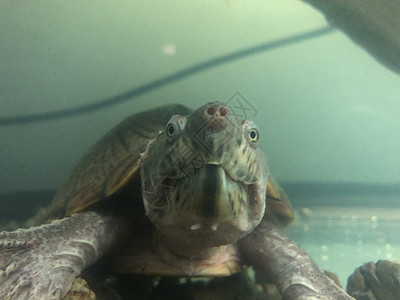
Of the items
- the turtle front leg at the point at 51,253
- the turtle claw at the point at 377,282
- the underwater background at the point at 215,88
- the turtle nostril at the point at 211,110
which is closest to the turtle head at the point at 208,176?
the turtle nostril at the point at 211,110

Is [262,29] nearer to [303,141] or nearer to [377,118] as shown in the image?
[303,141]

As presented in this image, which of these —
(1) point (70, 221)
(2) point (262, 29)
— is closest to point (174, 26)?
(2) point (262, 29)

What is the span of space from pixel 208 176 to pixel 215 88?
273cm

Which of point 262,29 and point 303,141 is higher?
point 262,29

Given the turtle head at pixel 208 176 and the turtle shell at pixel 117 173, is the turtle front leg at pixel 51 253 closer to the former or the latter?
the turtle shell at pixel 117 173

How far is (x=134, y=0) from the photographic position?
296 centimetres

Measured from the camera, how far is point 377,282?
170 cm

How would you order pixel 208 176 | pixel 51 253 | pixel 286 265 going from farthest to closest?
pixel 286 265 → pixel 51 253 → pixel 208 176

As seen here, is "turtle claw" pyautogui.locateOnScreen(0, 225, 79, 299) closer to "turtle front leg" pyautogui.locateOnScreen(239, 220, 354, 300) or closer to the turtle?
the turtle

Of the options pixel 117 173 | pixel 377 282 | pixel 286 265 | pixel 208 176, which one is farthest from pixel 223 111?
pixel 377 282

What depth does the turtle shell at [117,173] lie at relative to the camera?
1660 mm

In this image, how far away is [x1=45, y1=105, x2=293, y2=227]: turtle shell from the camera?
166 centimetres

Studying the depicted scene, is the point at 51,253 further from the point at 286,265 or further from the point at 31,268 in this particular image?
the point at 286,265

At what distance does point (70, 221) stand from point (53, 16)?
2.32 meters
